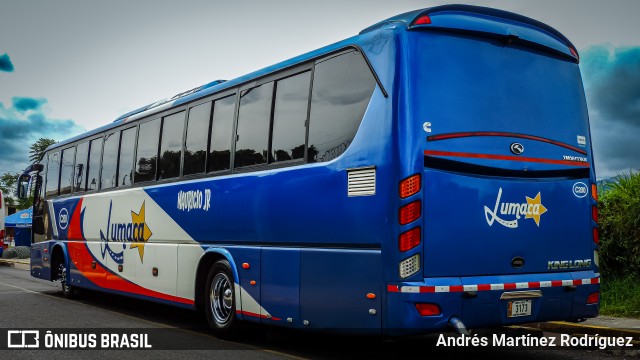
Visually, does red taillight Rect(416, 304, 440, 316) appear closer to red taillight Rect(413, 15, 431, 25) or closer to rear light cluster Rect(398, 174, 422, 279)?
rear light cluster Rect(398, 174, 422, 279)

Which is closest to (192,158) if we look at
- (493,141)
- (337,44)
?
(337,44)

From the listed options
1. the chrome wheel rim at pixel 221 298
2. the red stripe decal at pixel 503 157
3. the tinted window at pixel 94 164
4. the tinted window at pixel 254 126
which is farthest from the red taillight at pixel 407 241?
the tinted window at pixel 94 164

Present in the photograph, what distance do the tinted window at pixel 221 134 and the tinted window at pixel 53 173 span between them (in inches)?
303

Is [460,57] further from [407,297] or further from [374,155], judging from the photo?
[407,297]

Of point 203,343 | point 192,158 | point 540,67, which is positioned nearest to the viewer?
point 540,67

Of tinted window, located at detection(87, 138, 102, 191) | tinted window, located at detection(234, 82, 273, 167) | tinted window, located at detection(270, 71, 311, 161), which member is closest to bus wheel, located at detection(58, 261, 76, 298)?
tinted window, located at detection(87, 138, 102, 191)

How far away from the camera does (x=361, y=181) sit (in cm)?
678

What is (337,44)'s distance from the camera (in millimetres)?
7574

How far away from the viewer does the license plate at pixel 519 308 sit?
6.67 meters

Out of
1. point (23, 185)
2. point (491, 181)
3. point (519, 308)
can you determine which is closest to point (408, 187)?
point (491, 181)

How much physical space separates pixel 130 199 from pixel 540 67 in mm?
7504

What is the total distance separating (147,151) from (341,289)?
6026 millimetres

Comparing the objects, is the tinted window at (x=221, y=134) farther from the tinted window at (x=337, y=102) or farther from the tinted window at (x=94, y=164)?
the tinted window at (x=94, y=164)

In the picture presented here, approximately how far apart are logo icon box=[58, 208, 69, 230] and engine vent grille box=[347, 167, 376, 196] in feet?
32.7
